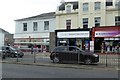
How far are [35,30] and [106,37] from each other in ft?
58.9

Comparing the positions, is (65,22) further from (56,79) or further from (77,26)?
(56,79)

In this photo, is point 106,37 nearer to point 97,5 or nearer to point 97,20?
point 97,20

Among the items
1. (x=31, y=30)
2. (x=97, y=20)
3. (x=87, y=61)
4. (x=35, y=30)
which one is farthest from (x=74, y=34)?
(x=87, y=61)

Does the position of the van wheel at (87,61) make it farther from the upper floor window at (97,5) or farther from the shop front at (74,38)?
the upper floor window at (97,5)

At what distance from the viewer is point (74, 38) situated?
174 feet

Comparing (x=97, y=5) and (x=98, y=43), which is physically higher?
(x=97, y=5)

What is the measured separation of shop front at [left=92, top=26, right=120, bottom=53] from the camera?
4784 cm

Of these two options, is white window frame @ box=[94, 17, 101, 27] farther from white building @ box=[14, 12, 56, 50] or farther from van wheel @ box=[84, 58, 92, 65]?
van wheel @ box=[84, 58, 92, 65]

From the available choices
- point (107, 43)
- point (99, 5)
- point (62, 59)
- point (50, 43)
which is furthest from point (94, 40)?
point (62, 59)

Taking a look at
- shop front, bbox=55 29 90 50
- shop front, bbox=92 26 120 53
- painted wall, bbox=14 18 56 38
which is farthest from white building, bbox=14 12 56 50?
shop front, bbox=92 26 120 53

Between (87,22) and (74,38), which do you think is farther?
(74,38)

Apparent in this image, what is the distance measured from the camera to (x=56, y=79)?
14695mm

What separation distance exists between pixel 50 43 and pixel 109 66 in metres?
34.4

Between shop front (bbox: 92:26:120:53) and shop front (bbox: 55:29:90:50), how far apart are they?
58.4 inches
